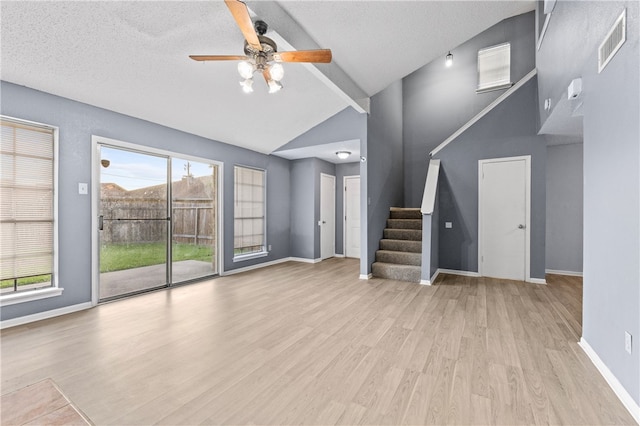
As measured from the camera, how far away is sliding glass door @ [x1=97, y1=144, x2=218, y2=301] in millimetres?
3979

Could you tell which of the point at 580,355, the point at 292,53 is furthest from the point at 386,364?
the point at 292,53

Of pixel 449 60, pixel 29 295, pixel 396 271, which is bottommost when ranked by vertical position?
pixel 396 271

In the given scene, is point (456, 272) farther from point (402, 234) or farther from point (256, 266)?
point (256, 266)

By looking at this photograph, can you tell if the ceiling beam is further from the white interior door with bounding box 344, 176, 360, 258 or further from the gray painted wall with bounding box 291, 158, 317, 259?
the white interior door with bounding box 344, 176, 360, 258

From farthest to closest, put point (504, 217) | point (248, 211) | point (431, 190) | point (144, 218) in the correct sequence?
point (248, 211) < point (504, 217) < point (431, 190) < point (144, 218)

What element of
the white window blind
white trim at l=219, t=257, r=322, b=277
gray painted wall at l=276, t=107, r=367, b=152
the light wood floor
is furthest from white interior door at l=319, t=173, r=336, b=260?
the white window blind

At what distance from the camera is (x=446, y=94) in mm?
6699

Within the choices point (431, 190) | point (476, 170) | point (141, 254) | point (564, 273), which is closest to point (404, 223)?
point (431, 190)

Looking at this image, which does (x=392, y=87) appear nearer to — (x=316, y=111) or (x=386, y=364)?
(x=316, y=111)

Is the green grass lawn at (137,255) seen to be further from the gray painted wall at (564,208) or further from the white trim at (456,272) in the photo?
the gray painted wall at (564,208)

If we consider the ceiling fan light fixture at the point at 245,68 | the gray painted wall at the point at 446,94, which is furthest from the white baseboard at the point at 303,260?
the ceiling fan light fixture at the point at 245,68

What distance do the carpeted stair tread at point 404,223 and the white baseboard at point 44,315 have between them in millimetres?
5104

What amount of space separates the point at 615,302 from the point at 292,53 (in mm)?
3093

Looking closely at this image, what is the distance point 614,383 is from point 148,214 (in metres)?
5.50
